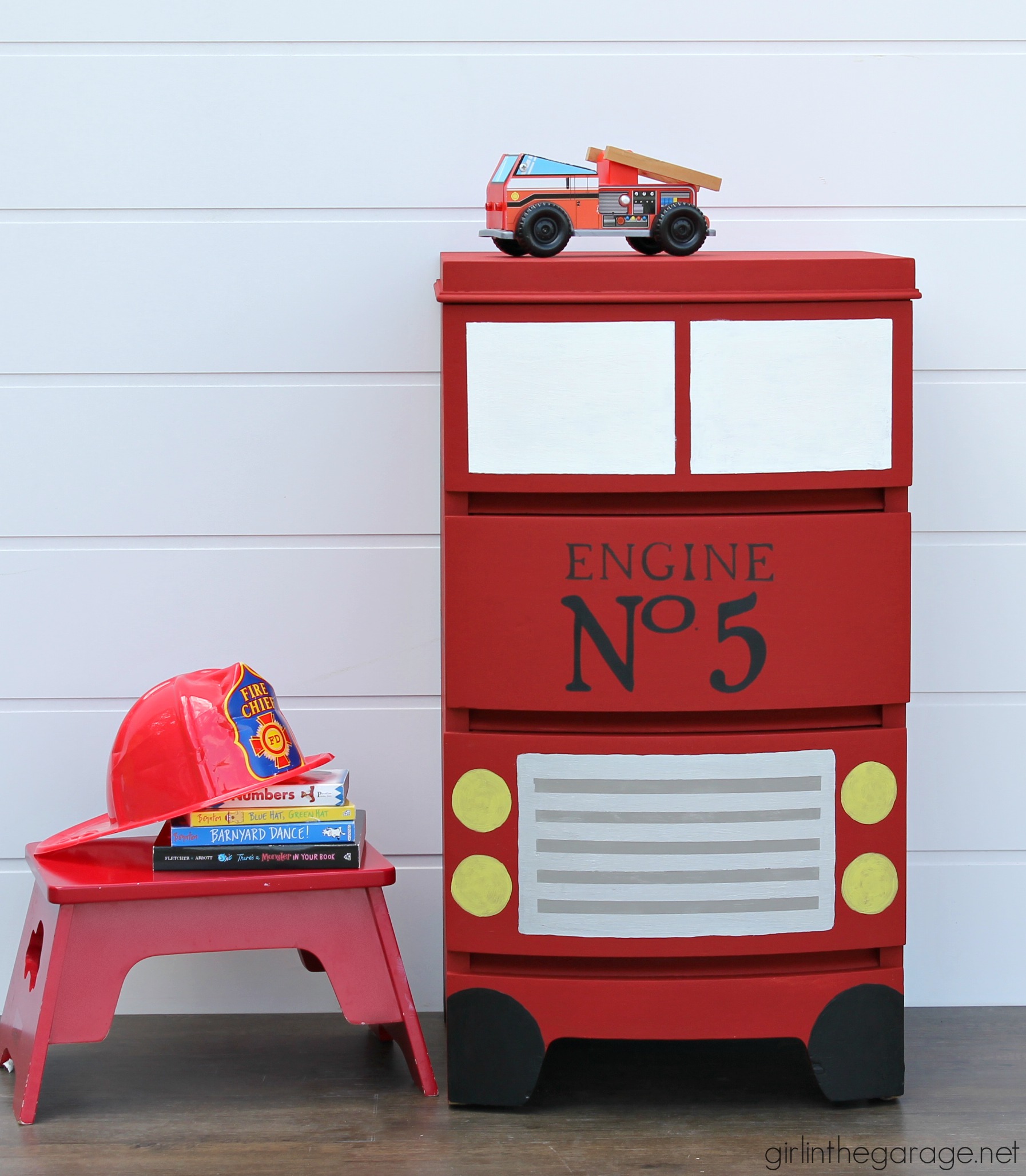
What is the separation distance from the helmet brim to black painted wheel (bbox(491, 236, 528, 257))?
744mm

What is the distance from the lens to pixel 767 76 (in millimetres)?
1875

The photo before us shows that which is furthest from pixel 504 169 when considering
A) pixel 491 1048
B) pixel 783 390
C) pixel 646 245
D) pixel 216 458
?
pixel 491 1048

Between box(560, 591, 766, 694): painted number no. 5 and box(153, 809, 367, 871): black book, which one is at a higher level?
box(560, 591, 766, 694): painted number no. 5

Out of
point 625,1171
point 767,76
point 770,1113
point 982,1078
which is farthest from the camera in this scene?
point 767,76

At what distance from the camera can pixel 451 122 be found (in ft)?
6.12

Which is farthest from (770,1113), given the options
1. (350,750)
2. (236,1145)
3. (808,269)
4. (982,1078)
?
(808,269)

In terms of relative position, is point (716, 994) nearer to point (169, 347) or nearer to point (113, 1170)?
point (113, 1170)

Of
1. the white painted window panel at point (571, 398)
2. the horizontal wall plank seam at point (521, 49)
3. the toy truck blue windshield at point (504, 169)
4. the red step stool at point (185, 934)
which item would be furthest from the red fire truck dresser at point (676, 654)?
the horizontal wall plank seam at point (521, 49)

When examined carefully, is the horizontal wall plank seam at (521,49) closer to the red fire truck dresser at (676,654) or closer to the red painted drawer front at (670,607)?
the red fire truck dresser at (676,654)

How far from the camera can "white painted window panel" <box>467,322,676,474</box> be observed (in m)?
1.46

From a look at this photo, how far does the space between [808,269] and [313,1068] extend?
129 centimetres

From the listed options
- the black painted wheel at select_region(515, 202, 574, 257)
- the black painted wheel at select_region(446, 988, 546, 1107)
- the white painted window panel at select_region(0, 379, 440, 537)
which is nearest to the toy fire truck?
the black painted wheel at select_region(515, 202, 574, 257)

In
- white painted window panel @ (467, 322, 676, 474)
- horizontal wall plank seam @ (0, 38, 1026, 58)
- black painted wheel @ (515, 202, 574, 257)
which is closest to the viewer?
white painted window panel @ (467, 322, 676, 474)

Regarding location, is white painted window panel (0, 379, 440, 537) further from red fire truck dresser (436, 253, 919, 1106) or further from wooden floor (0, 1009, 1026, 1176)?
wooden floor (0, 1009, 1026, 1176)
